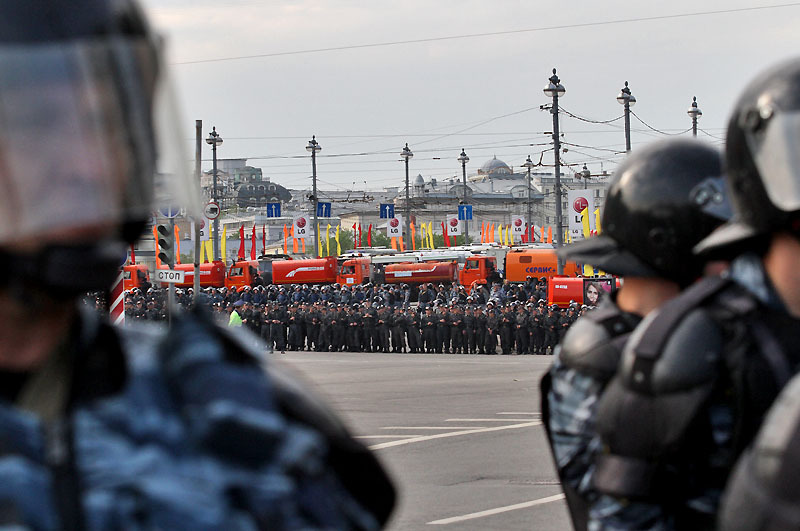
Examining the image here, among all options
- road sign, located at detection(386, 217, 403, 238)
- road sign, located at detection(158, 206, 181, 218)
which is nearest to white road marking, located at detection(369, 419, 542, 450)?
road sign, located at detection(158, 206, 181, 218)

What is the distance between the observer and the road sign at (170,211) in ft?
6.32

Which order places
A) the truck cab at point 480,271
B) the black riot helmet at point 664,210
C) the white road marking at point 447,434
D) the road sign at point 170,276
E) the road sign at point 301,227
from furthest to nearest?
1. the road sign at point 301,227
2. the truck cab at point 480,271
3. the road sign at point 170,276
4. the white road marking at point 447,434
5. the black riot helmet at point 664,210

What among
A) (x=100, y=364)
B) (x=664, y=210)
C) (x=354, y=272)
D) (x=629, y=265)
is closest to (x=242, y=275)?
(x=354, y=272)

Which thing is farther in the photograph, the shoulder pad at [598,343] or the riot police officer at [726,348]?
the shoulder pad at [598,343]

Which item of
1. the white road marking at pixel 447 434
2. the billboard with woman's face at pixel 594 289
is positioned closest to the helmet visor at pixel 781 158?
the white road marking at pixel 447 434

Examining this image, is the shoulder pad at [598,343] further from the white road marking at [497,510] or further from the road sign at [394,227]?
the road sign at [394,227]

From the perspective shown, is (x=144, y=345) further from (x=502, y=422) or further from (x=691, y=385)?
(x=502, y=422)

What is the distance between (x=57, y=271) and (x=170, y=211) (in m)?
0.60

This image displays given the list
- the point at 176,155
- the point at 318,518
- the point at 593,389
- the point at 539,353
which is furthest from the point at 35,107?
the point at 539,353

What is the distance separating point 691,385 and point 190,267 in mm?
63254

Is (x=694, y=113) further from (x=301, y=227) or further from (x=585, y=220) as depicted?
(x=301, y=227)

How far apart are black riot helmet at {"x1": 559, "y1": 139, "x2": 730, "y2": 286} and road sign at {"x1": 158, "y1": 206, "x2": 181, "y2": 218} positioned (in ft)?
7.22

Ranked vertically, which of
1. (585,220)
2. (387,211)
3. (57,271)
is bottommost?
(57,271)

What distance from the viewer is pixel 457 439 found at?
1360 centimetres
